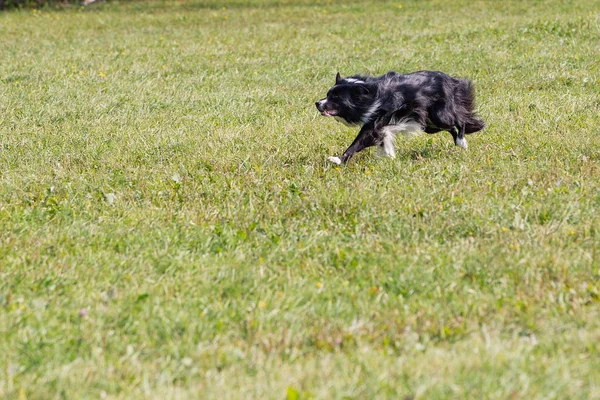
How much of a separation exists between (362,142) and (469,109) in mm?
1411

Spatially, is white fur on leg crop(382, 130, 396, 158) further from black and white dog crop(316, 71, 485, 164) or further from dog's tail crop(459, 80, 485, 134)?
dog's tail crop(459, 80, 485, 134)

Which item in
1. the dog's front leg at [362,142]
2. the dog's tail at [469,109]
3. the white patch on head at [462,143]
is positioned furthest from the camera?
the dog's tail at [469,109]

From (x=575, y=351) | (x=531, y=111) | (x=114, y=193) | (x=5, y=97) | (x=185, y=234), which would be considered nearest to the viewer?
(x=575, y=351)

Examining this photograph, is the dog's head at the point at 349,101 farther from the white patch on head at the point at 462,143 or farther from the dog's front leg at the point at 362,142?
the white patch on head at the point at 462,143

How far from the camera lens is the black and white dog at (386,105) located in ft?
23.5

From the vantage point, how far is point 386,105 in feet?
23.6

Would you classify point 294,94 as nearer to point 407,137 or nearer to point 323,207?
point 407,137

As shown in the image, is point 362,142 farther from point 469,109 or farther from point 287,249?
point 287,249

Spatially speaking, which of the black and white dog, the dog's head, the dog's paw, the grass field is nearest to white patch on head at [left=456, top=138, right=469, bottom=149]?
the grass field

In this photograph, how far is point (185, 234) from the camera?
5.24 meters

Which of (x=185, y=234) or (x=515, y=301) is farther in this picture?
(x=185, y=234)

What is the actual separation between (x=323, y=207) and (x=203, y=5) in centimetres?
1725

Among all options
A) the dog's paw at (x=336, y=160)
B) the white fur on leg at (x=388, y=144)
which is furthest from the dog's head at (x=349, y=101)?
the dog's paw at (x=336, y=160)

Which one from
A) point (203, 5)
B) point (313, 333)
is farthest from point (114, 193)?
point (203, 5)
